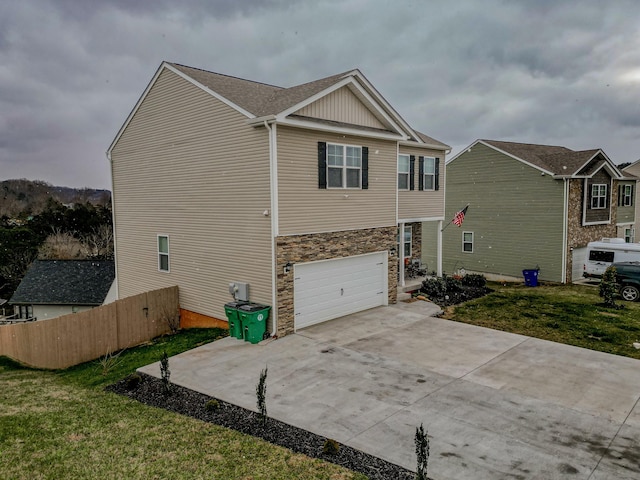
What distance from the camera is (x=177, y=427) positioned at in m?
7.39

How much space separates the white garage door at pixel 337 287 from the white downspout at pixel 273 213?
79cm

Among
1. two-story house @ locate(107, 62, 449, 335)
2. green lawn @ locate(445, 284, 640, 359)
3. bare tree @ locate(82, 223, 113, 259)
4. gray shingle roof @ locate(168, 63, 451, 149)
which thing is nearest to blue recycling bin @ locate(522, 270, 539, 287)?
green lawn @ locate(445, 284, 640, 359)

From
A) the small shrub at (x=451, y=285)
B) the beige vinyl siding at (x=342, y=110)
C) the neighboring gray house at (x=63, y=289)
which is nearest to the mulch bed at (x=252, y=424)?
the beige vinyl siding at (x=342, y=110)

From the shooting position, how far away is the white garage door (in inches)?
520

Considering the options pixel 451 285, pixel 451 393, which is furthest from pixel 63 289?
pixel 451 393

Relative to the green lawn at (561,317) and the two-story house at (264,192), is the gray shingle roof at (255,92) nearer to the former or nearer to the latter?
the two-story house at (264,192)

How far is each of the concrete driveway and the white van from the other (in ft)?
33.0

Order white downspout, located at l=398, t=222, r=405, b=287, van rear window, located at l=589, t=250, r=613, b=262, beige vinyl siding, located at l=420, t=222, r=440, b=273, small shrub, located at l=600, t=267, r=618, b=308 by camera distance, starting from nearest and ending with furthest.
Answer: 1. small shrub, located at l=600, t=267, r=618, b=308
2. white downspout, located at l=398, t=222, r=405, b=287
3. van rear window, located at l=589, t=250, r=613, b=262
4. beige vinyl siding, located at l=420, t=222, r=440, b=273

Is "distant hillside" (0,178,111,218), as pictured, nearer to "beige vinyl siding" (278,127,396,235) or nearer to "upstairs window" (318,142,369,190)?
"beige vinyl siding" (278,127,396,235)

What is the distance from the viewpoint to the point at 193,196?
1471cm

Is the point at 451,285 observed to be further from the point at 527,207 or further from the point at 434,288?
the point at 527,207

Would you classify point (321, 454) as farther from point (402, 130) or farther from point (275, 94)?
point (402, 130)

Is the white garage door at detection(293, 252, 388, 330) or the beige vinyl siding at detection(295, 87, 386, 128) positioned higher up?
the beige vinyl siding at detection(295, 87, 386, 128)

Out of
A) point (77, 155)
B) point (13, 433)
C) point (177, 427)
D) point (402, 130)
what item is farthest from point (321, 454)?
point (77, 155)
